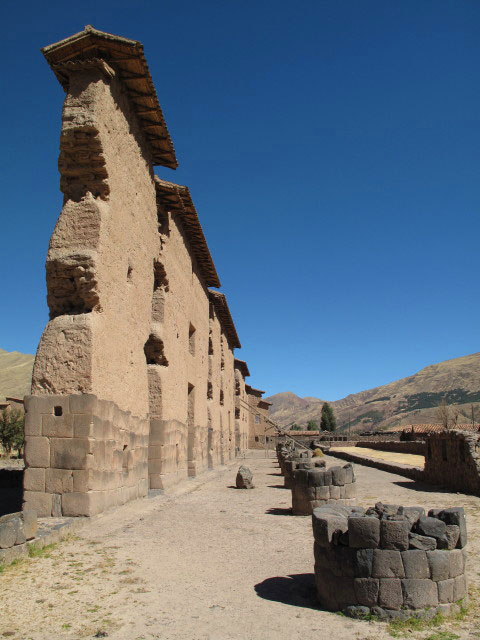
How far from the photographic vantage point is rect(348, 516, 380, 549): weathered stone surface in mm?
4543

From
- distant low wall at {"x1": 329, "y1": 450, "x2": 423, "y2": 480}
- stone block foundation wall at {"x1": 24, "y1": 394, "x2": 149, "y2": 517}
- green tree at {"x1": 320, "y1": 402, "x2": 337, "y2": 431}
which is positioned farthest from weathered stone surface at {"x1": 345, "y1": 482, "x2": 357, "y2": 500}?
green tree at {"x1": 320, "y1": 402, "x2": 337, "y2": 431}

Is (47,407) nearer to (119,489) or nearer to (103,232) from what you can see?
(119,489)

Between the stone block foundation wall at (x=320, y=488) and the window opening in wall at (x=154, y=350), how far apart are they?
18.1ft

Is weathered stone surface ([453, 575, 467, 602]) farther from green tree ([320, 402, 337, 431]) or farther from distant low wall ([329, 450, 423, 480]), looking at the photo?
green tree ([320, 402, 337, 431])

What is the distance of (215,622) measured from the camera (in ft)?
14.6

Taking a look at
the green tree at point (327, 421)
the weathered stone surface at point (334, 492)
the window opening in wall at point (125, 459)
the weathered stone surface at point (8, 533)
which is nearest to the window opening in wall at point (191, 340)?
the window opening in wall at point (125, 459)

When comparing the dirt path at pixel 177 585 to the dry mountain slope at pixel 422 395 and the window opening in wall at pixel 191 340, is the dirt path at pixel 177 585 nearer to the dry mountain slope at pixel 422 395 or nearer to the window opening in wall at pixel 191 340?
the window opening in wall at pixel 191 340

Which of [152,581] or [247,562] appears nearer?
[152,581]

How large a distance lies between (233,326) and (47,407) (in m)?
26.0

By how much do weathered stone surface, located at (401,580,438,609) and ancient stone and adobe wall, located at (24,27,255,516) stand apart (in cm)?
572

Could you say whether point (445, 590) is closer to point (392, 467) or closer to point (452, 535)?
point (452, 535)

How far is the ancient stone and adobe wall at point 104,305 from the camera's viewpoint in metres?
8.73

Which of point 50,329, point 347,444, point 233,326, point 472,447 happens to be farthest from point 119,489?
point 347,444

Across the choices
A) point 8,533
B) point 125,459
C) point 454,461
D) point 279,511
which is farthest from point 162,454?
point 454,461
